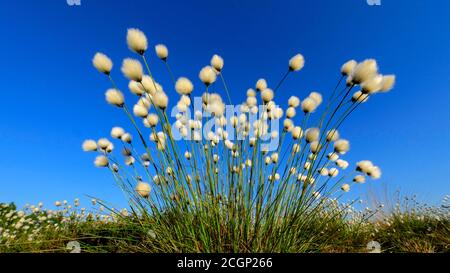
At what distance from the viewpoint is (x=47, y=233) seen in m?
4.91

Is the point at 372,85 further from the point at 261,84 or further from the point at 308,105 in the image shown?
the point at 261,84

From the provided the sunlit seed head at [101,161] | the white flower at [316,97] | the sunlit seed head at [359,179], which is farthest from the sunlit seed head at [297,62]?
the sunlit seed head at [101,161]

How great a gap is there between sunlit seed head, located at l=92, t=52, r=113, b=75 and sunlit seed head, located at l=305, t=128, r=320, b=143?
5.08 ft

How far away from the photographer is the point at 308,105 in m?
2.79

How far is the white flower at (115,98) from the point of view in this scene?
2.51m

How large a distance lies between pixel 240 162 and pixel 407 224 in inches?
166

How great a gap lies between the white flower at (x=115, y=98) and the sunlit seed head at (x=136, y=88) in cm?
22

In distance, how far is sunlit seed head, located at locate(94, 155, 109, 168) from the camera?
2989 mm

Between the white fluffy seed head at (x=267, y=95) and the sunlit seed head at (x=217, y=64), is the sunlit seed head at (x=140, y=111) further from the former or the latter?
the white fluffy seed head at (x=267, y=95)
